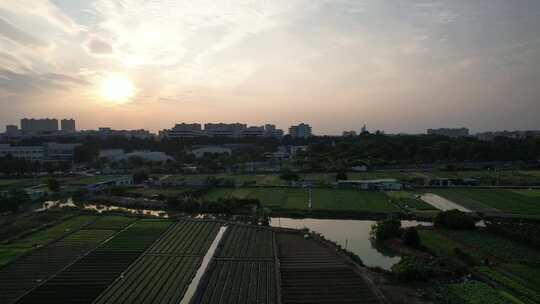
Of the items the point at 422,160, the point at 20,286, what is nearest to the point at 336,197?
the point at 20,286

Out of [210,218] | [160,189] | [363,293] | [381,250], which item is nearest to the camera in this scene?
[363,293]

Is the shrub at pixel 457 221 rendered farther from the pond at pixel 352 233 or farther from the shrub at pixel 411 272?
the shrub at pixel 411 272

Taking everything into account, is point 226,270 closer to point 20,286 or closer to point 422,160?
point 20,286

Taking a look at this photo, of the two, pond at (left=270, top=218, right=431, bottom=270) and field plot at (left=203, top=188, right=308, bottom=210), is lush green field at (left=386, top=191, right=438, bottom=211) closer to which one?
pond at (left=270, top=218, right=431, bottom=270)

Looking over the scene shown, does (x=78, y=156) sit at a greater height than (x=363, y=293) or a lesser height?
greater

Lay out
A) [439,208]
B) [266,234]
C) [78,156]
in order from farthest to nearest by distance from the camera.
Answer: [78,156] < [439,208] < [266,234]

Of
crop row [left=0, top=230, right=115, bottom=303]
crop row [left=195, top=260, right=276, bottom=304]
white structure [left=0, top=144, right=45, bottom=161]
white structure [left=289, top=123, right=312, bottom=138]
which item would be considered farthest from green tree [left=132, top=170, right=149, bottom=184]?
white structure [left=289, top=123, right=312, bottom=138]

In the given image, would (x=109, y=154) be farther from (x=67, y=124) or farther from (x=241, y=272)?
(x=67, y=124)
